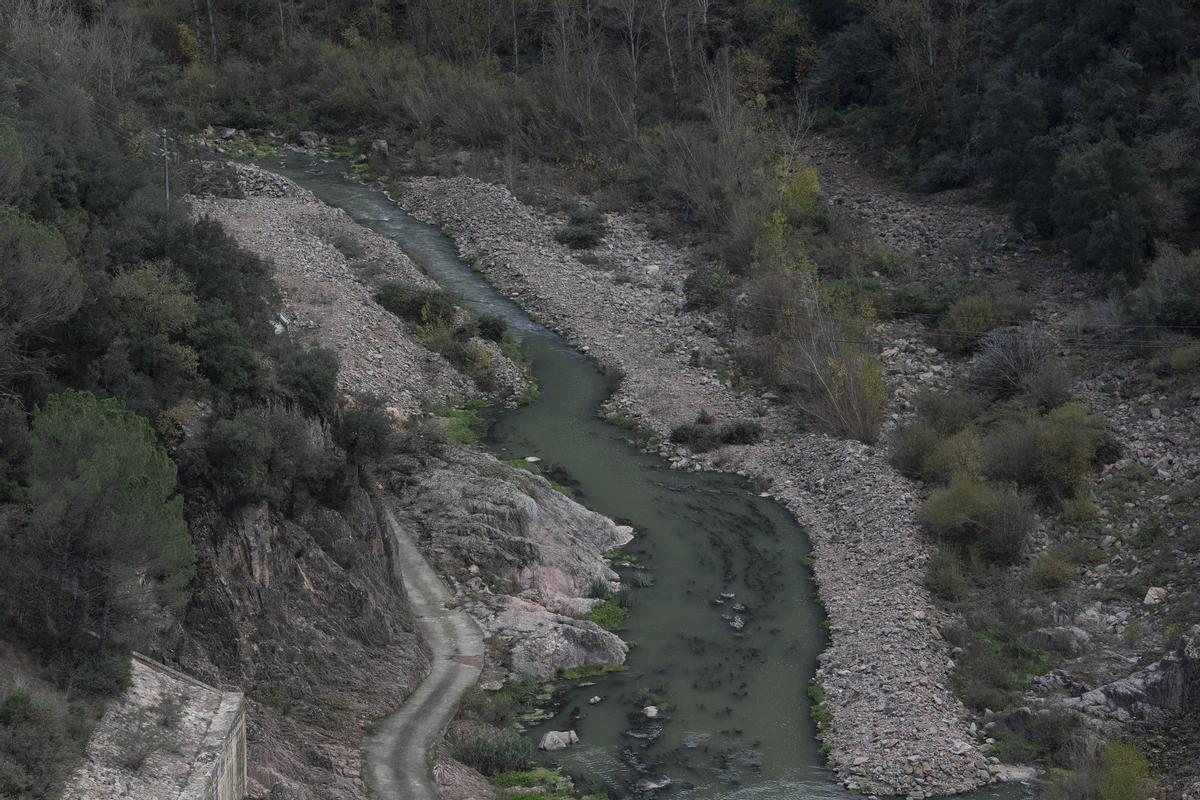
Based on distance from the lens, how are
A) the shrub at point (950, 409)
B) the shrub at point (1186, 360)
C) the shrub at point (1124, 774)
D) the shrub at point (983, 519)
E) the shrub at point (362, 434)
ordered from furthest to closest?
the shrub at point (950, 409), the shrub at point (1186, 360), the shrub at point (983, 519), the shrub at point (362, 434), the shrub at point (1124, 774)

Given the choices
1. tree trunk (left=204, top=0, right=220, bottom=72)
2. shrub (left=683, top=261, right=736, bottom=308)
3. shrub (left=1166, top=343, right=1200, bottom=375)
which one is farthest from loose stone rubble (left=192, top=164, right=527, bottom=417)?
shrub (left=1166, top=343, right=1200, bottom=375)

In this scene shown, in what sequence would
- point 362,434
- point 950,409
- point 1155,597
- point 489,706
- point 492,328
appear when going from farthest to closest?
point 492,328 → point 950,409 → point 362,434 → point 1155,597 → point 489,706

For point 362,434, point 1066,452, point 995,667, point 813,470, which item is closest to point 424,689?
point 362,434

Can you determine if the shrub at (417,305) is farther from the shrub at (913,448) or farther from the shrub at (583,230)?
the shrub at (913,448)

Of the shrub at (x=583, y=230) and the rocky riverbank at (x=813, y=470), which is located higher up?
the shrub at (x=583, y=230)

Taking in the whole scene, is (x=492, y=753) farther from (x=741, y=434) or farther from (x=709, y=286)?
(x=709, y=286)

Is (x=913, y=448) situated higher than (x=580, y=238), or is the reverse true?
(x=580, y=238)

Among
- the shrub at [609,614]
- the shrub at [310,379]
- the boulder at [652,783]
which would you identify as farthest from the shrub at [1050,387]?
the shrub at [310,379]

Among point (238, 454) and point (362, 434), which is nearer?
point (238, 454)
